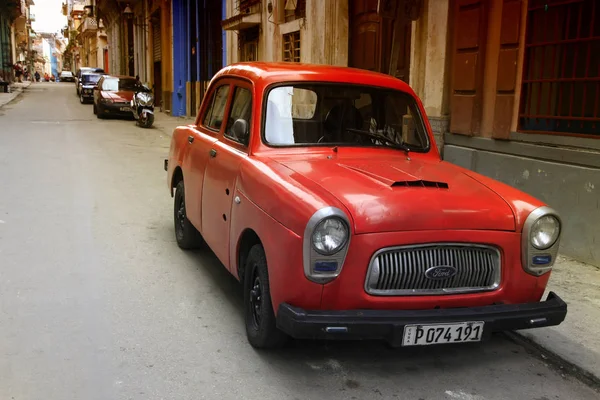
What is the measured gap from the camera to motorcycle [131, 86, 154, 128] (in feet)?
64.4

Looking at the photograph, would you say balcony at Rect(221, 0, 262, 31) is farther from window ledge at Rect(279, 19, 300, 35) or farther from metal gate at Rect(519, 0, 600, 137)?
metal gate at Rect(519, 0, 600, 137)

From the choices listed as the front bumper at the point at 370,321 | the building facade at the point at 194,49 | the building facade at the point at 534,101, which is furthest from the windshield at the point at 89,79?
the front bumper at the point at 370,321

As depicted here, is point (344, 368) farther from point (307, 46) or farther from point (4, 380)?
point (307, 46)

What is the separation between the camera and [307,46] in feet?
44.3

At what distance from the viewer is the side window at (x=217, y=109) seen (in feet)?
16.7

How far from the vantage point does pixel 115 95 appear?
2211 centimetres

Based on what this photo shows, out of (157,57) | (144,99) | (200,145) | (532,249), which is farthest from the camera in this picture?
(157,57)

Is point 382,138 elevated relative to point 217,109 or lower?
lower

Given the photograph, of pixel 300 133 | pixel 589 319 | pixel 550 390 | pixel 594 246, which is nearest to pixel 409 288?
pixel 550 390

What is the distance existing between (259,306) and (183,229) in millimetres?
2466

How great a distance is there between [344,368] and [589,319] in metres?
2.13

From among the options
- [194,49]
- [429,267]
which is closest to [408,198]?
[429,267]

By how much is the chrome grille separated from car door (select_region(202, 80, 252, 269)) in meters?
1.36

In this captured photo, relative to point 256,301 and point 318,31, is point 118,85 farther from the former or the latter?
point 256,301
